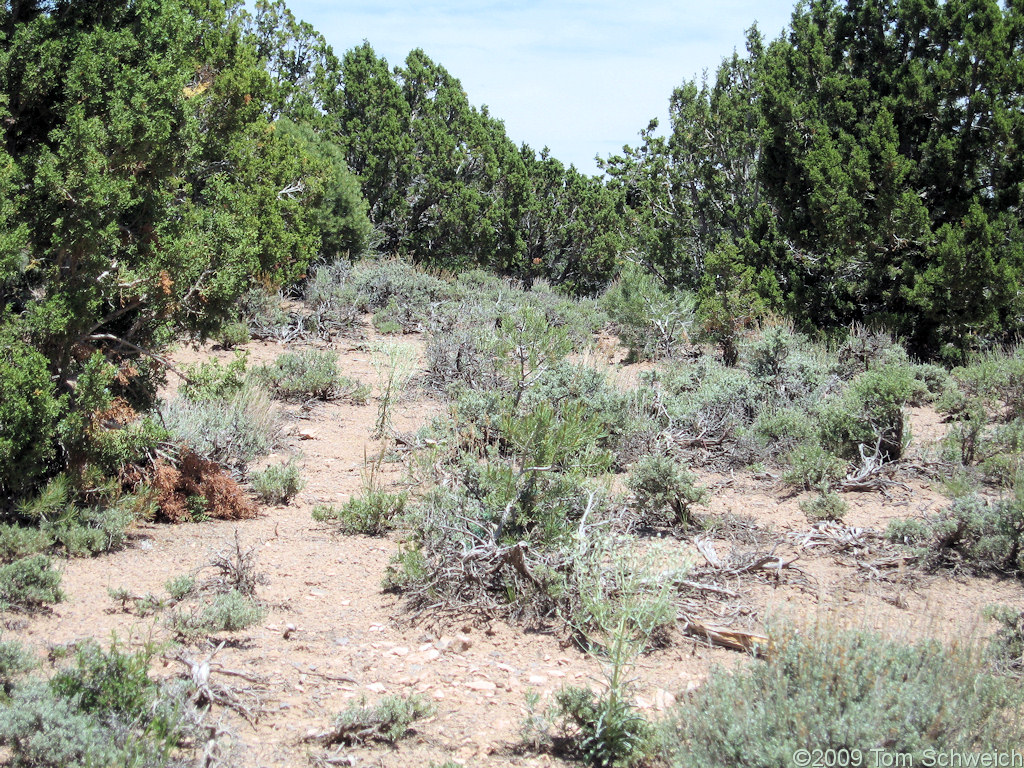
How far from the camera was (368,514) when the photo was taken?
19.4 feet

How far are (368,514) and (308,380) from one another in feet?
13.7

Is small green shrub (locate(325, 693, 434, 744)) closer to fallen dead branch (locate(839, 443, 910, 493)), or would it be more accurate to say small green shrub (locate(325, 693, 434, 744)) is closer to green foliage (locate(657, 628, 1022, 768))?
green foliage (locate(657, 628, 1022, 768))

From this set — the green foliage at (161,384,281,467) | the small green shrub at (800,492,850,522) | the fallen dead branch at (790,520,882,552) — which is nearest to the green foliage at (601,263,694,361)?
the small green shrub at (800,492,850,522)

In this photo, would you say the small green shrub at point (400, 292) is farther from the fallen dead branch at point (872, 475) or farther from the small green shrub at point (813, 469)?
the fallen dead branch at point (872, 475)

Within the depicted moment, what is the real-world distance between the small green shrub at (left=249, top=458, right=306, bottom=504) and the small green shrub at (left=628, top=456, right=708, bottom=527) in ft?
8.51

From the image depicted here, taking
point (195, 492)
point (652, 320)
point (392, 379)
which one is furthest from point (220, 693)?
point (652, 320)

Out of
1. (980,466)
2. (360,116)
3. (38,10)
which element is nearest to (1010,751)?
(980,466)

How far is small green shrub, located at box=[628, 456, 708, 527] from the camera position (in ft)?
19.3

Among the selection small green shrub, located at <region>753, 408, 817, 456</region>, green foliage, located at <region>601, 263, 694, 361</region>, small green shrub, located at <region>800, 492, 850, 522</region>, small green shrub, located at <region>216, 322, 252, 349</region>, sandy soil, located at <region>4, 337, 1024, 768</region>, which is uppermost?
green foliage, located at <region>601, 263, 694, 361</region>

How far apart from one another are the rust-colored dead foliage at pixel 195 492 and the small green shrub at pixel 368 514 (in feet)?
2.00

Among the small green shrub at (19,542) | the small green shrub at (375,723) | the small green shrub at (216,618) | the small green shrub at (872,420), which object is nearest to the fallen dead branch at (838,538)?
the small green shrub at (872,420)

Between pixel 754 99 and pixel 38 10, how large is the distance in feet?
47.3

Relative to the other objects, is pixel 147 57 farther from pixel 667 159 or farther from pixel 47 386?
pixel 667 159

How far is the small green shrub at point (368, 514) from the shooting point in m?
5.91
